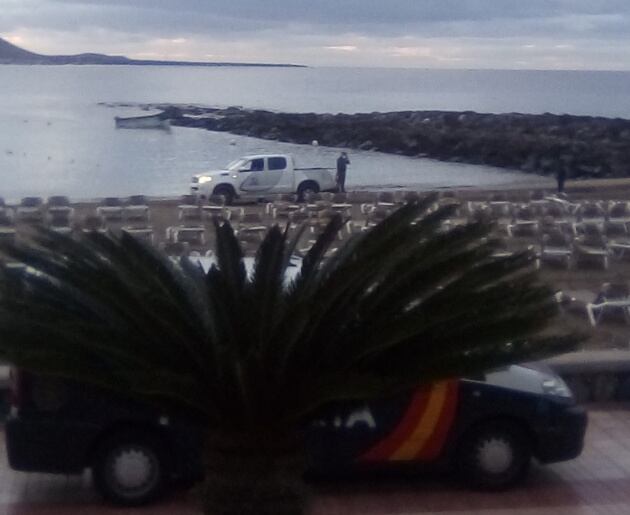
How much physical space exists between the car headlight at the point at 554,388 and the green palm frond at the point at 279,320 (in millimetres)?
2334

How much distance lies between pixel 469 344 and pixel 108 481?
10.2 feet

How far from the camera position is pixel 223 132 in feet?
315

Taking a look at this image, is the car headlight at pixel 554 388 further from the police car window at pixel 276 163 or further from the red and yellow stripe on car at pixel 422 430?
the police car window at pixel 276 163

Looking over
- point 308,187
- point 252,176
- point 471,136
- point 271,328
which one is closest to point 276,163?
point 252,176

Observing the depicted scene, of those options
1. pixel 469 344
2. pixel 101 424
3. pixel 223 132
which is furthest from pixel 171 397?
pixel 223 132

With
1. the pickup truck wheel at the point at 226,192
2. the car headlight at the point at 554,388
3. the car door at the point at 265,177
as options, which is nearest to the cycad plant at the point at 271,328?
the car headlight at the point at 554,388

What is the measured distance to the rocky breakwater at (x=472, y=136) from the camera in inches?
2416

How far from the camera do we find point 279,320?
5660mm

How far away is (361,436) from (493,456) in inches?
39.0

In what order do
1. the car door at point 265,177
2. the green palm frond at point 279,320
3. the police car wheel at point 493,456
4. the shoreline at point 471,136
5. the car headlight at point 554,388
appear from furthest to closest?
1. the shoreline at point 471,136
2. the car door at point 265,177
3. the car headlight at point 554,388
4. the police car wheel at point 493,456
5. the green palm frond at point 279,320

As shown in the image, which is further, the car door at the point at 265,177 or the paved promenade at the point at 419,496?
the car door at the point at 265,177

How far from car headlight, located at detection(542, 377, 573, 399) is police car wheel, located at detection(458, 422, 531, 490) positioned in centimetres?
34

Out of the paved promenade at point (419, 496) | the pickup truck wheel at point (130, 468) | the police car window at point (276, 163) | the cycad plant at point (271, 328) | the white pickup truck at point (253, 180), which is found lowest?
the white pickup truck at point (253, 180)

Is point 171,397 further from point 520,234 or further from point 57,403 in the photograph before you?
point 520,234
